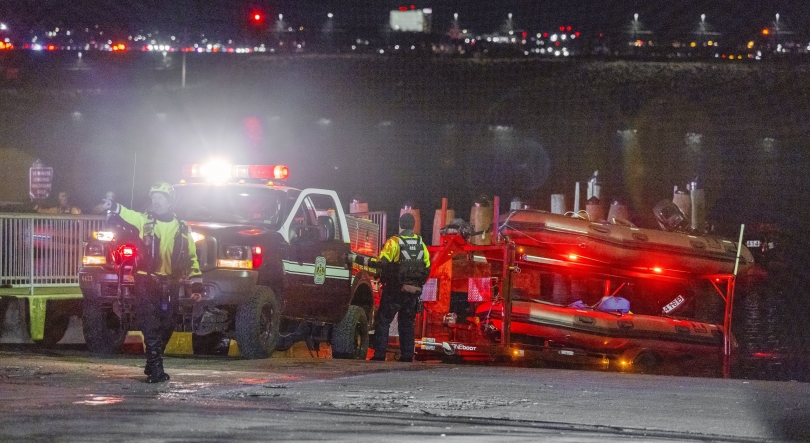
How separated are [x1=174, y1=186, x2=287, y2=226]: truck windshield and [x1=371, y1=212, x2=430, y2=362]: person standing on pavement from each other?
144 cm

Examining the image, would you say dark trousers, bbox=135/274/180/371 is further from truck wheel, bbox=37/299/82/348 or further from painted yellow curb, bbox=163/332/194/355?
truck wheel, bbox=37/299/82/348

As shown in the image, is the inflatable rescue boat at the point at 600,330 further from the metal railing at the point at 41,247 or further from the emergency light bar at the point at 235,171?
the metal railing at the point at 41,247

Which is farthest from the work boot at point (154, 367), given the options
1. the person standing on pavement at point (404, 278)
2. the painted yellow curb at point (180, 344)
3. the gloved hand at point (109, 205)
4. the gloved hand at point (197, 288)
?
the painted yellow curb at point (180, 344)

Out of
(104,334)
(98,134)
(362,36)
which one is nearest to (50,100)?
(98,134)

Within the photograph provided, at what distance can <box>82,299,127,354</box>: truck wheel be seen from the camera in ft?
38.1

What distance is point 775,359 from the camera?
17438 millimetres

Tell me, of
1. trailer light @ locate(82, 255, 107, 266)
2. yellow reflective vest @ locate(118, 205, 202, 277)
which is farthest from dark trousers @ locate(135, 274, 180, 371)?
trailer light @ locate(82, 255, 107, 266)

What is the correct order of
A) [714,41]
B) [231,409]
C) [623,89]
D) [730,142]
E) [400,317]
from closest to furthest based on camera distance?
1. [231,409]
2. [400,317]
3. [730,142]
4. [623,89]
5. [714,41]

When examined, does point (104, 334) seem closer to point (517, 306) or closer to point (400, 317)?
point (400, 317)

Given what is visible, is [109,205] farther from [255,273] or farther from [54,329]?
[54,329]

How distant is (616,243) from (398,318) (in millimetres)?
4284

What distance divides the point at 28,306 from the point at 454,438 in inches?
354

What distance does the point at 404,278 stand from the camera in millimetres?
12414

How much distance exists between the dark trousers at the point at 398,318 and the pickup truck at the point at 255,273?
0.28 meters
